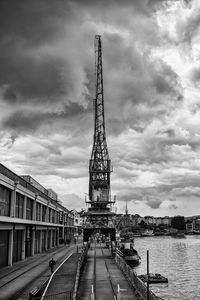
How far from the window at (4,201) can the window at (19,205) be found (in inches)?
163

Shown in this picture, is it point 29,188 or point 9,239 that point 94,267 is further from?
point 29,188

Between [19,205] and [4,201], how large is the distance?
24.3 feet

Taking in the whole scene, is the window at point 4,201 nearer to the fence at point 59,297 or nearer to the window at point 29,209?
the window at point 29,209

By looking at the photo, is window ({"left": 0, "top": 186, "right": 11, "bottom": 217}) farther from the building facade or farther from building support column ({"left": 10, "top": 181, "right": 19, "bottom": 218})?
building support column ({"left": 10, "top": 181, "right": 19, "bottom": 218})

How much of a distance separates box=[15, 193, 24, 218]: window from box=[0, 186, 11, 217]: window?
4150mm

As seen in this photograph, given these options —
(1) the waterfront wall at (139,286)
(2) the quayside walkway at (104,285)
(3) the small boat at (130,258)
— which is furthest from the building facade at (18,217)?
(3) the small boat at (130,258)

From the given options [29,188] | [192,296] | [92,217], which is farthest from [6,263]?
[92,217]

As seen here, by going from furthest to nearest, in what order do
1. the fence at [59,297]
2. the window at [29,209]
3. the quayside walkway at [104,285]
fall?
the window at [29,209], the quayside walkway at [104,285], the fence at [59,297]

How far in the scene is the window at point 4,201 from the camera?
39156mm

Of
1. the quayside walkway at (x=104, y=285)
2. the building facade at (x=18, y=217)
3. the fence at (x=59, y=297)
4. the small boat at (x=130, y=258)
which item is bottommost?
the small boat at (x=130, y=258)

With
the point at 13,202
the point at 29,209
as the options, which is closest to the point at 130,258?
the point at 29,209

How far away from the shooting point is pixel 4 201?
1586 inches

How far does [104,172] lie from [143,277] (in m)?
55.3

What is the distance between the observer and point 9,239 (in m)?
43.0
